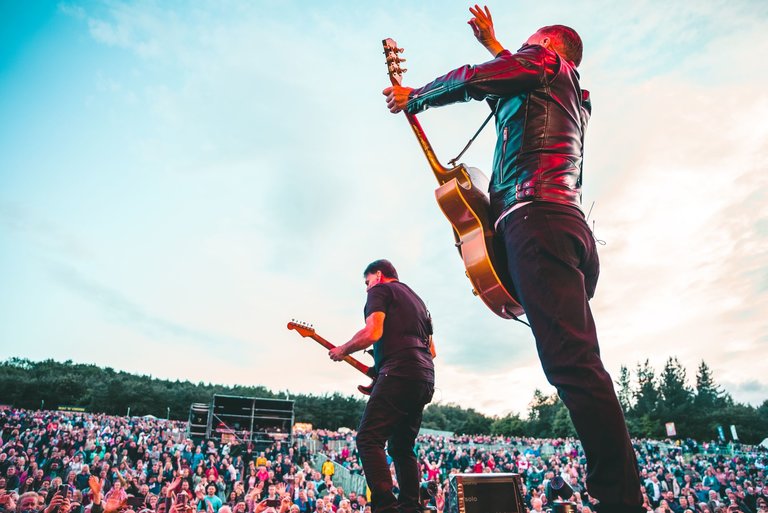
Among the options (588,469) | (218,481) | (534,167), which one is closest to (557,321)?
(588,469)

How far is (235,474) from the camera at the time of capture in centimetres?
1622

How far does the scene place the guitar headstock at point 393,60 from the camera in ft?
9.87

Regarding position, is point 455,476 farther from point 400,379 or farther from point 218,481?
point 218,481

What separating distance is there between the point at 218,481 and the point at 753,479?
20141mm

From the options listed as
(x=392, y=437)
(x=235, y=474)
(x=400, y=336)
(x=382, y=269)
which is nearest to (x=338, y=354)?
(x=400, y=336)

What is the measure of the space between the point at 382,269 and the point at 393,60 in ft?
4.87

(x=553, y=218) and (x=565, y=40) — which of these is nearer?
(x=553, y=218)

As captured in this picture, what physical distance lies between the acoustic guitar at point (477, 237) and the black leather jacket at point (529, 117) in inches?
4.6

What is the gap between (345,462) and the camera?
21469mm

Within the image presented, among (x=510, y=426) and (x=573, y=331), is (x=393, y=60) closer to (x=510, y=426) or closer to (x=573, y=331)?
(x=573, y=331)

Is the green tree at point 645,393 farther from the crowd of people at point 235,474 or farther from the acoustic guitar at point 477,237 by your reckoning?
the acoustic guitar at point 477,237

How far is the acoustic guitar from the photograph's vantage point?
6.35ft

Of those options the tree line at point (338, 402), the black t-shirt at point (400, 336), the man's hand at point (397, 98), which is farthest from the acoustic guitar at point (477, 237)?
the tree line at point (338, 402)

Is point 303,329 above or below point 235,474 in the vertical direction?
above
